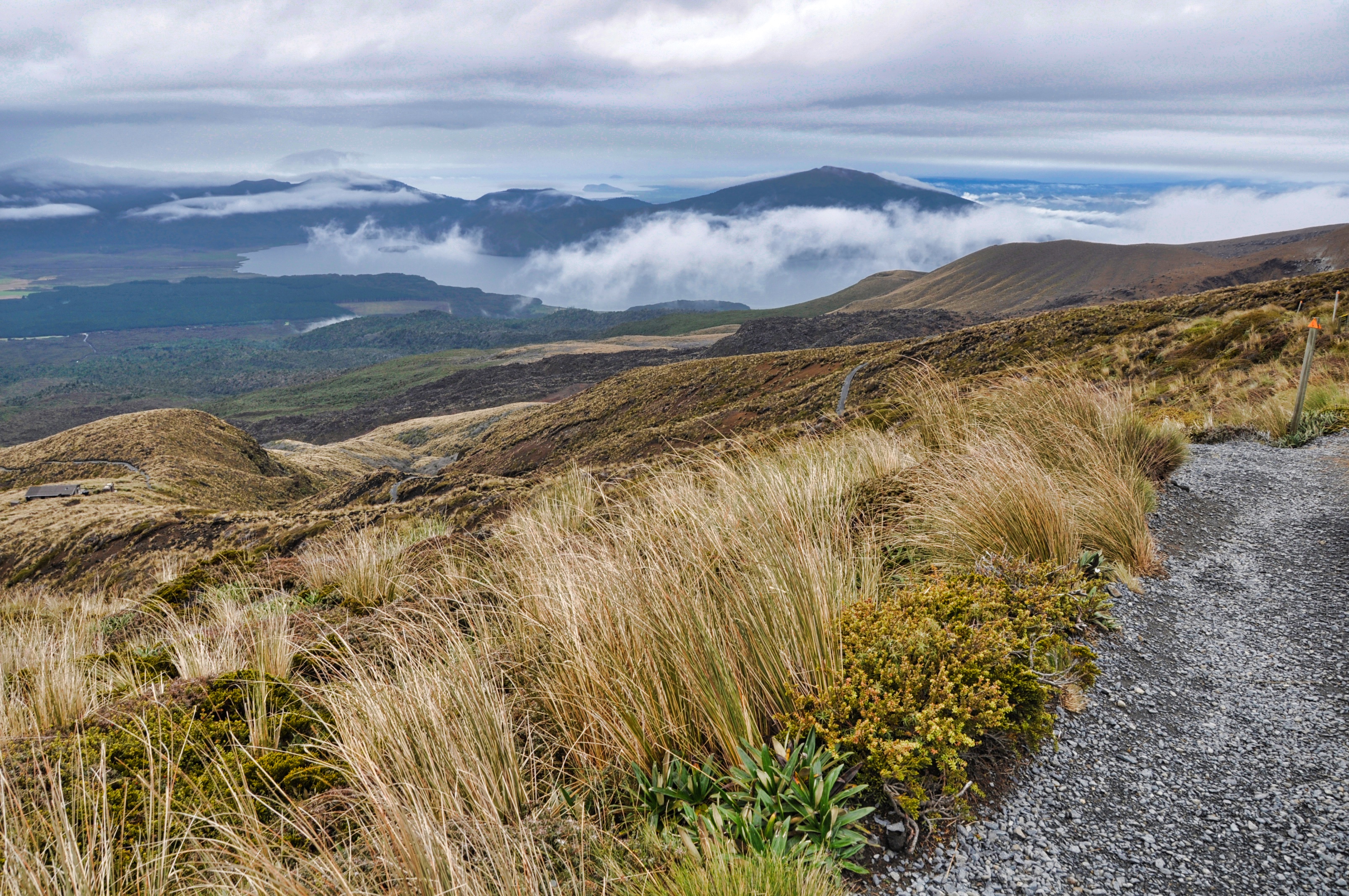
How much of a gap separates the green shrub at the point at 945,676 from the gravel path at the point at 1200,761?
18cm

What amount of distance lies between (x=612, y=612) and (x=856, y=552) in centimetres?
187

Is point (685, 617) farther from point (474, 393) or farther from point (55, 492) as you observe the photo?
point (474, 393)

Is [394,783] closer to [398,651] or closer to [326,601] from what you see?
[398,651]

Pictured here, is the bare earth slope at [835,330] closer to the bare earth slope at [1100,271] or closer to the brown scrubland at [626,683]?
the bare earth slope at [1100,271]

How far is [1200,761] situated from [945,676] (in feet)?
3.35

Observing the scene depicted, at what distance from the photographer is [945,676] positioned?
110 inches

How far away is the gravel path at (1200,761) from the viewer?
221cm

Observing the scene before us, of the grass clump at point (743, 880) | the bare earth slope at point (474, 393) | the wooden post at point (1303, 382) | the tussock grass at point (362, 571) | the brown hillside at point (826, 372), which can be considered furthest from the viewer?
the bare earth slope at point (474, 393)

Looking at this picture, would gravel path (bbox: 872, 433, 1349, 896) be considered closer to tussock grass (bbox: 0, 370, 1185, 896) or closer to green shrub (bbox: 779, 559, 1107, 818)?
green shrub (bbox: 779, 559, 1107, 818)

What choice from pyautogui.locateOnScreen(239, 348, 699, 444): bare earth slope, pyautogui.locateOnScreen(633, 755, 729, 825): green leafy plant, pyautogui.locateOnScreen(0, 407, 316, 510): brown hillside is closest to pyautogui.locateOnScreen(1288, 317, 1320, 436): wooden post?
pyautogui.locateOnScreen(633, 755, 729, 825): green leafy plant

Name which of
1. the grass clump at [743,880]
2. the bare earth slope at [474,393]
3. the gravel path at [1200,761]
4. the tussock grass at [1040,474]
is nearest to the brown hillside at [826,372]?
the tussock grass at [1040,474]

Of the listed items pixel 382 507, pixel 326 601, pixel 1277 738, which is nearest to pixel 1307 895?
pixel 1277 738

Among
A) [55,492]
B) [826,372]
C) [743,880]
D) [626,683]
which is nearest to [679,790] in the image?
[626,683]

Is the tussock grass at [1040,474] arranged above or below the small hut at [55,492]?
above
